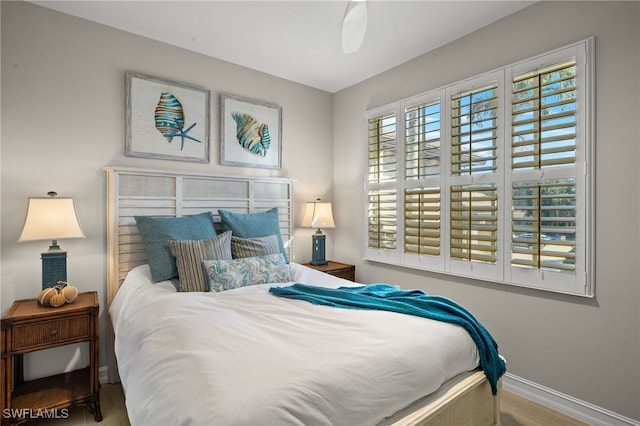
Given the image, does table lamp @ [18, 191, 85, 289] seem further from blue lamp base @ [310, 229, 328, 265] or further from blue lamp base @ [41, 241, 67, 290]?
blue lamp base @ [310, 229, 328, 265]

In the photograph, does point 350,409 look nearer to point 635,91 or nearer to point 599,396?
point 599,396

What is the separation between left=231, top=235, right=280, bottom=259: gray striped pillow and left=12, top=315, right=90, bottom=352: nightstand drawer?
100 centimetres

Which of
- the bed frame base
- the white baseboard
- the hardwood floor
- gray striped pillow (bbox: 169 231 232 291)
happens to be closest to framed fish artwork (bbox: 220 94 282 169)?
gray striped pillow (bbox: 169 231 232 291)

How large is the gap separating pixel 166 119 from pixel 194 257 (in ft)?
4.23

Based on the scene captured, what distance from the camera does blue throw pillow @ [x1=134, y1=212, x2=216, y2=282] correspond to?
232cm

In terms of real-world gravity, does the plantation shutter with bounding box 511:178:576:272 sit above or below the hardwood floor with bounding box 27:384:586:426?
above

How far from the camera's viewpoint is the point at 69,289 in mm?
2141

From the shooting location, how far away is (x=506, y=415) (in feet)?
7.14

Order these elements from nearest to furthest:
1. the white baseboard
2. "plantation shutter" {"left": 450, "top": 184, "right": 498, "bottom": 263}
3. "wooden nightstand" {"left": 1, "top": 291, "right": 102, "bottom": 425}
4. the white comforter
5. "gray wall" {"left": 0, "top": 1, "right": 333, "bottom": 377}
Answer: the white comforter
"wooden nightstand" {"left": 1, "top": 291, "right": 102, "bottom": 425}
the white baseboard
"gray wall" {"left": 0, "top": 1, "right": 333, "bottom": 377}
"plantation shutter" {"left": 450, "top": 184, "right": 498, "bottom": 263}

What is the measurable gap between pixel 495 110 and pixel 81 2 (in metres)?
2.98

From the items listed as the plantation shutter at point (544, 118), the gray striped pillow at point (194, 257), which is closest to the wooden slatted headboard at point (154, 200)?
the gray striped pillow at point (194, 257)

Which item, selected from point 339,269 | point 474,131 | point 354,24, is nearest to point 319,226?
point 339,269

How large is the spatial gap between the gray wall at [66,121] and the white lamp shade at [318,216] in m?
1.27

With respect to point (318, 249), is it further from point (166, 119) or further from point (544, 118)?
point (544, 118)
